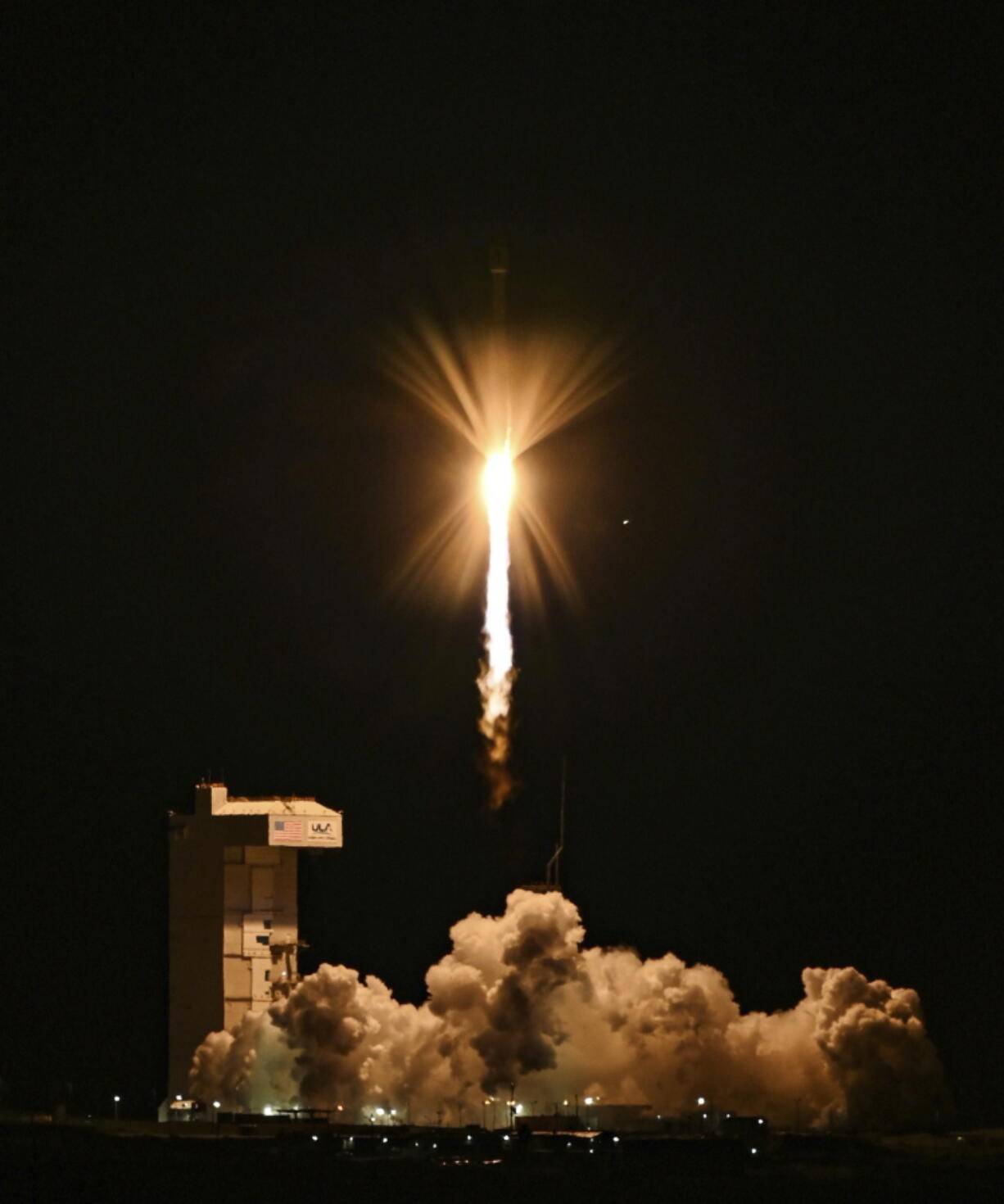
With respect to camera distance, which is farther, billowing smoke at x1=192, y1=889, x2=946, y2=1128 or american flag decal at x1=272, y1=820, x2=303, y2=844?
american flag decal at x1=272, y1=820, x2=303, y2=844

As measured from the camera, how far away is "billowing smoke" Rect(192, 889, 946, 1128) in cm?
8931

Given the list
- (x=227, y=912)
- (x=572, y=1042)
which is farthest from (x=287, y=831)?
(x=572, y=1042)

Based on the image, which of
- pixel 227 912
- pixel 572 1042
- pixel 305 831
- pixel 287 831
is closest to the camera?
pixel 572 1042

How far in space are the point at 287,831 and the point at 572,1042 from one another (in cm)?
1083

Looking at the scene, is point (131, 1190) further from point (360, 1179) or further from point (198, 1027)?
point (198, 1027)

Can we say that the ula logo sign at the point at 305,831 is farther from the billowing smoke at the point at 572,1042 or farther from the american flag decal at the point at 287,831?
the billowing smoke at the point at 572,1042

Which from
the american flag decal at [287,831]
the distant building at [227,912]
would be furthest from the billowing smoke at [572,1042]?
the american flag decal at [287,831]

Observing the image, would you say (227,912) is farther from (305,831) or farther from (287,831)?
(305,831)

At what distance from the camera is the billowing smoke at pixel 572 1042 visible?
8931 cm

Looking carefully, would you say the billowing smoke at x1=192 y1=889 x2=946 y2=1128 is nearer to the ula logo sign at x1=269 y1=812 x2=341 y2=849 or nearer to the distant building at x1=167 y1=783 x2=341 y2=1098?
the distant building at x1=167 y1=783 x2=341 y2=1098

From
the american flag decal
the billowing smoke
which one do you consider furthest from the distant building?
the billowing smoke

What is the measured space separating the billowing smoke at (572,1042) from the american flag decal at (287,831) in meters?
5.02

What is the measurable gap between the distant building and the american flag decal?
0.07 feet

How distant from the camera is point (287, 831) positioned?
97438 mm
